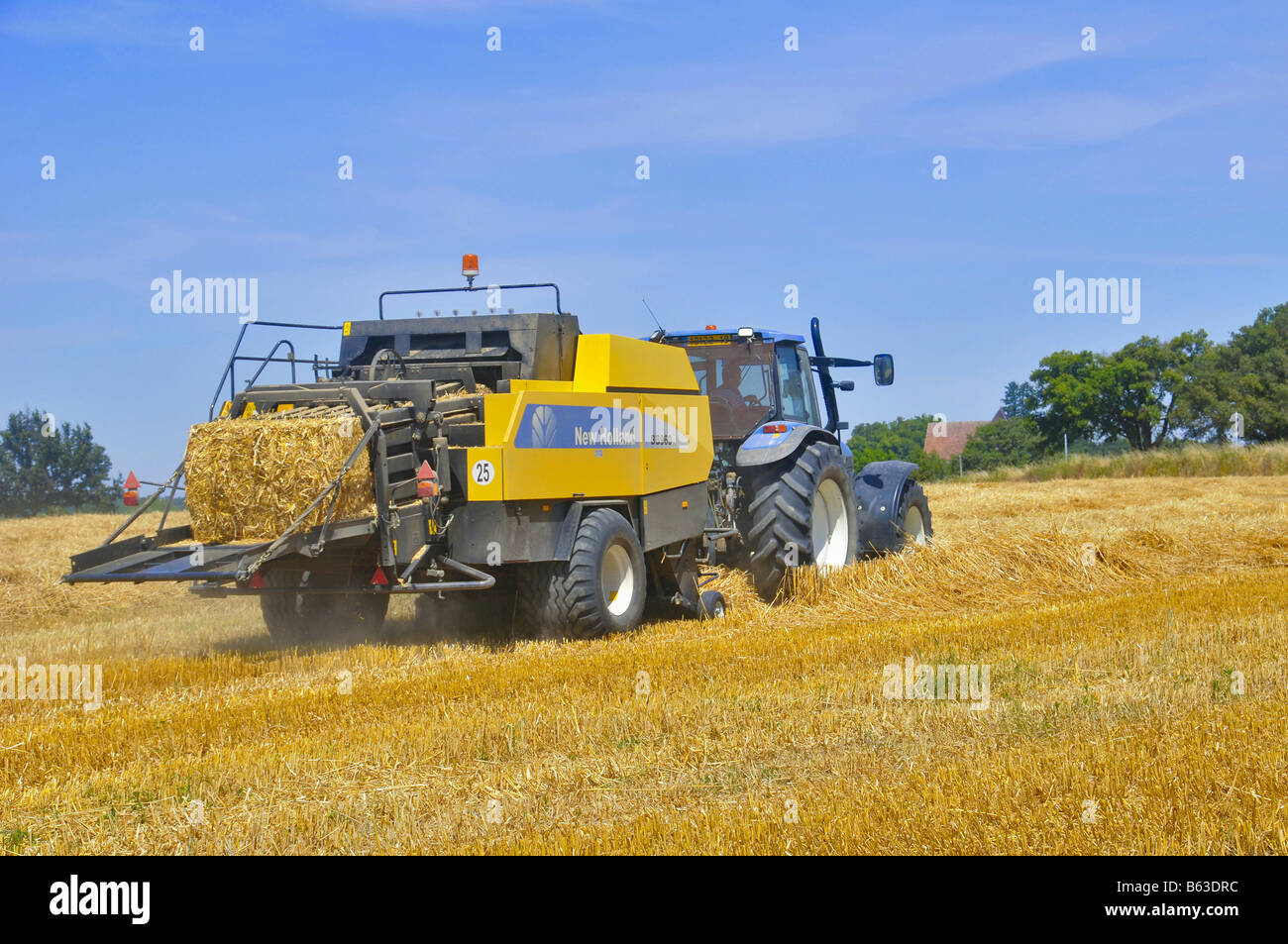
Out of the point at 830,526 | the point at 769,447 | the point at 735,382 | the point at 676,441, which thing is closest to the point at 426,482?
the point at 676,441

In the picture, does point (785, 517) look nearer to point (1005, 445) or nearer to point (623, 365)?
point (623, 365)

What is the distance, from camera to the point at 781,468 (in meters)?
10.9

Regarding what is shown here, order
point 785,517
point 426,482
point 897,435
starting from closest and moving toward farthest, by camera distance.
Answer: point 426,482
point 785,517
point 897,435

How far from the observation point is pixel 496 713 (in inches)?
247

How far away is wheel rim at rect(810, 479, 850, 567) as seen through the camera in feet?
37.9

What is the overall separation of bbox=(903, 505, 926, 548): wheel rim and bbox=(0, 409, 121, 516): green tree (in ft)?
105

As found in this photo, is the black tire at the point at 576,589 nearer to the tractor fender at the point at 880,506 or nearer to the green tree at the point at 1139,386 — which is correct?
the tractor fender at the point at 880,506

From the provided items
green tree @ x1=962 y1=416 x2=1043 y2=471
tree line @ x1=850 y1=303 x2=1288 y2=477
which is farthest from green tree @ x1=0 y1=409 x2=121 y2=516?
green tree @ x1=962 y1=416 x2=1043 y2=471

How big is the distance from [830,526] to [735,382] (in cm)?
166

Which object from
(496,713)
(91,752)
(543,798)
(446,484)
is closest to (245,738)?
(91,752)

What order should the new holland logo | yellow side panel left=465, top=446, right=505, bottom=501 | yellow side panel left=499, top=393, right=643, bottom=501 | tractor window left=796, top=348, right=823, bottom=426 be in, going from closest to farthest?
yellow side panel left=465, top=446, right=505, bottom=501
yellow side panel left=499, top=393, right=643, bottom=501
the new holland logo
tractor window left=796, top=348, right=823, bottom=426

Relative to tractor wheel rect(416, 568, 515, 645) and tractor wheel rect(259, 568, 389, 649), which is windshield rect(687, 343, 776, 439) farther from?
tractor wheel rect(259, 568, 389, 649)

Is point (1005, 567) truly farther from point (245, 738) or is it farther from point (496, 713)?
point (245, 738)

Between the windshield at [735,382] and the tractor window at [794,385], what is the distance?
7.2 inches
